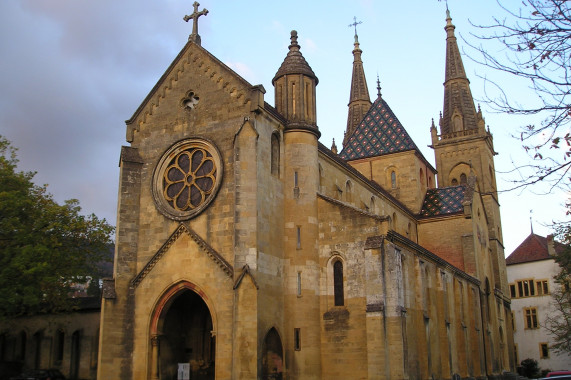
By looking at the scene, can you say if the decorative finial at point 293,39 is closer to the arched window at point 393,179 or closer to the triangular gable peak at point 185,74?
the triangular gable peak at point 185,74

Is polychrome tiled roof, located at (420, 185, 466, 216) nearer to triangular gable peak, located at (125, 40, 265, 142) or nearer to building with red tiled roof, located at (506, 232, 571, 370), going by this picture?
building with red tiled roof, located at (506, 232, 571, 370)

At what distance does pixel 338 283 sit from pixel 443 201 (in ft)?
69.2

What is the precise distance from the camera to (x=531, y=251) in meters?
59.6

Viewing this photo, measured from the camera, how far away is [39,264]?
26359 mm

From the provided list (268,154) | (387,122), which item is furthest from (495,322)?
(268,154)

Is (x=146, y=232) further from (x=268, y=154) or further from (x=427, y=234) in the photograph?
(x=427, y=234)

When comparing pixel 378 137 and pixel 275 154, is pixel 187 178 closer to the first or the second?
pixel 275 154

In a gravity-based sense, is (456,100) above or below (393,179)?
above

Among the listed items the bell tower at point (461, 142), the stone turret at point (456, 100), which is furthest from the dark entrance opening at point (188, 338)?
the stone turret at point (456, 100)

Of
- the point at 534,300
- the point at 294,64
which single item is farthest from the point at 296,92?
the point at 534,300

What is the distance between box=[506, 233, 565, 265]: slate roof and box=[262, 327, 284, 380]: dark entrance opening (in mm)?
41946

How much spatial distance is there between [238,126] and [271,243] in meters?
5.11

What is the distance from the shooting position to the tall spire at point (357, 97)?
5781 cm

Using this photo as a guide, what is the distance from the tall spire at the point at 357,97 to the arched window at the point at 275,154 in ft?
102
